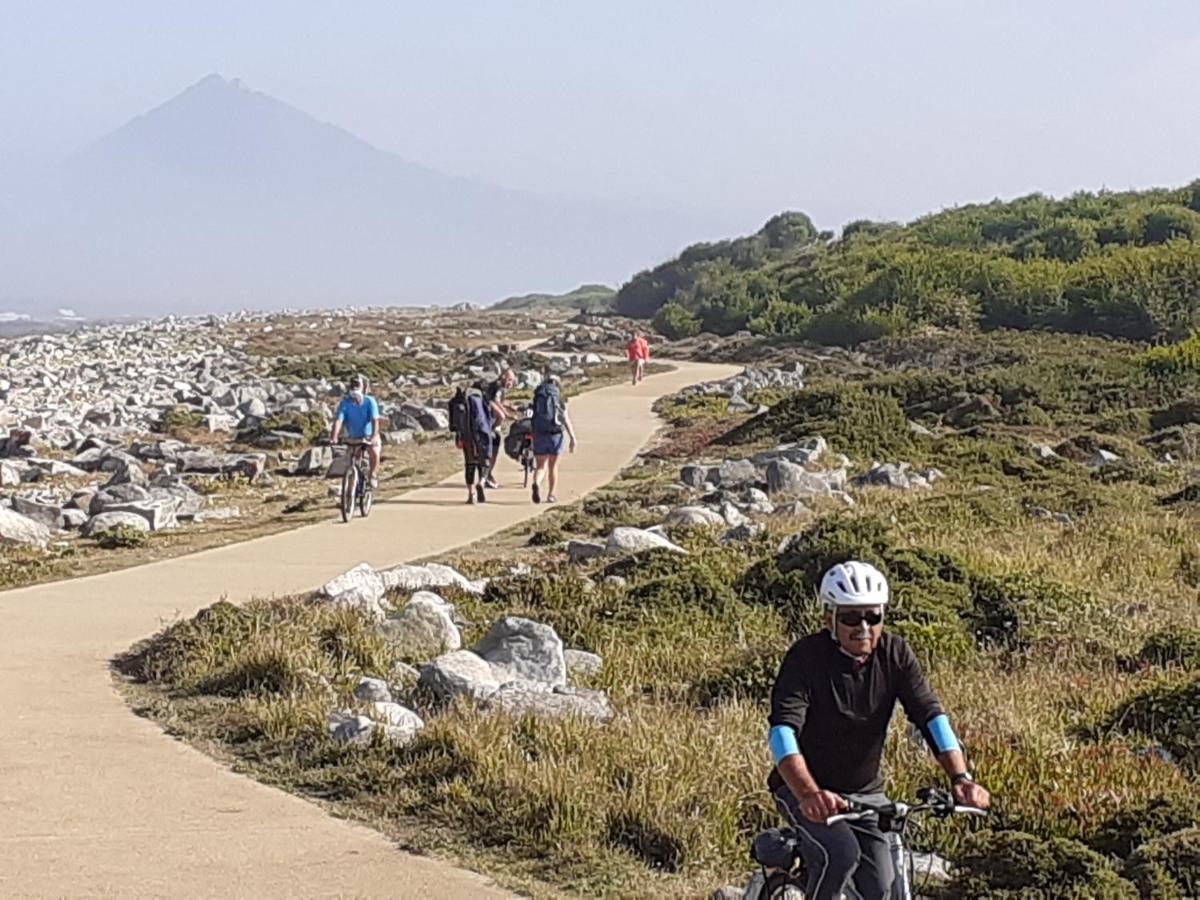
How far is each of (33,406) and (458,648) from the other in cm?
3470

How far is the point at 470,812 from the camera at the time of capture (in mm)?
7031

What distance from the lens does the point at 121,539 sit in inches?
629

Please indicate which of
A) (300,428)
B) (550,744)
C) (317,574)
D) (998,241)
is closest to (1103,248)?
(998,241)

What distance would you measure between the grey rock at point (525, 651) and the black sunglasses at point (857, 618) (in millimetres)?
4910

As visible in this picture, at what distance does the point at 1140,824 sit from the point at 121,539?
1188 cm

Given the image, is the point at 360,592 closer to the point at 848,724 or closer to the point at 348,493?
the point at 348,493

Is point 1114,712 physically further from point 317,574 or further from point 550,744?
point 317,574

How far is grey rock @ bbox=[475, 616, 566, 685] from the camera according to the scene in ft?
31.3

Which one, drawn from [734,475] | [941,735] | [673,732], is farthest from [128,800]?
[734,475]

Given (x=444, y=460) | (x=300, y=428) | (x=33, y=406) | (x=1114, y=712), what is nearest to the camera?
(x=1114, y=712)

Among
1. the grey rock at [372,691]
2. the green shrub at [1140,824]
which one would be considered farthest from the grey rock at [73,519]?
the green shrub at [1140,824]

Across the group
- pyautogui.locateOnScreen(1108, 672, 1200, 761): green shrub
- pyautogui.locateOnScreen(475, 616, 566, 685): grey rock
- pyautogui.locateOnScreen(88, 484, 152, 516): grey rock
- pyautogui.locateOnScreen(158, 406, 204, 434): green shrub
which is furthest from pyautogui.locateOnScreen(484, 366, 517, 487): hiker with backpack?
pyautogui.locateOnScreen(158, 406, 204, 434): green shrub

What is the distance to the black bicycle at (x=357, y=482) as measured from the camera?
17625 mm

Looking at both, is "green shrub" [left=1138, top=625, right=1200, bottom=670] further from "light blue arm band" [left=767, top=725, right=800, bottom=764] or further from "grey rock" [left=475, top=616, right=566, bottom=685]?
"light blue arm band" [left=767, top=725, right=800, bottom=764]
